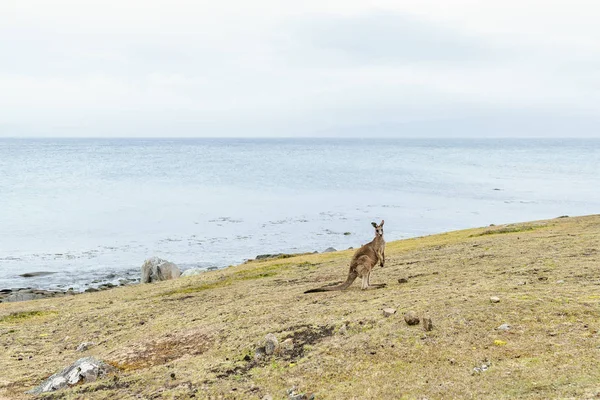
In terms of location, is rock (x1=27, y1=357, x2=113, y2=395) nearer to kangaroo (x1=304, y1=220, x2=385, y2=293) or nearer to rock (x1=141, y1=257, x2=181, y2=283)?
kangaroo (x1=304, y1=220, x2=385, y2=293)

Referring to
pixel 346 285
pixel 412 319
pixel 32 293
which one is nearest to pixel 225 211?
pixel 32 293

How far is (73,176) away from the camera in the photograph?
11175cm

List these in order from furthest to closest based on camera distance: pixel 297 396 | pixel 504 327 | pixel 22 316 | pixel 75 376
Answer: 1. pixel 22 316
2. pixel 75 376
3. pixel 504 327
4. pixel 297 396

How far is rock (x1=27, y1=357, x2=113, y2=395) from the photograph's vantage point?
33.0 ft

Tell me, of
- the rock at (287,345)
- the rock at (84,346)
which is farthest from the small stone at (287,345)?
the rock at (84,346)

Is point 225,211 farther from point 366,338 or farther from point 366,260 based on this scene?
point 366,338

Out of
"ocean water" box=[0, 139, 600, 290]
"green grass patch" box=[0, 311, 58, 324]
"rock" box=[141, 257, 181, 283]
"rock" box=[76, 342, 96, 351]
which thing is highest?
"rock" box=[76, 342, 96, 351]

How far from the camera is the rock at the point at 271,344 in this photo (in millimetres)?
9961

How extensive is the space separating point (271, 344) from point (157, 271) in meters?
22.8

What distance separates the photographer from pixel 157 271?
31562 millimetres

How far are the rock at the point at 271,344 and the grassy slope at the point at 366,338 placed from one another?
0.41 m

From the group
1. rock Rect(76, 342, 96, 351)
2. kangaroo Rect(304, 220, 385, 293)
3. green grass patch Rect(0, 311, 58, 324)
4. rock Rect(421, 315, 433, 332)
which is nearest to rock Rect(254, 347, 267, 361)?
rock Rect(421, 315, 433, 332)

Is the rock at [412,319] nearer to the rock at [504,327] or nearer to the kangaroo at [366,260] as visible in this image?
the rock at [504,327]

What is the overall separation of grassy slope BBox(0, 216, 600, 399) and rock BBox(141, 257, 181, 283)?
13.4 m
